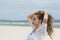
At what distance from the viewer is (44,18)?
2.70 m

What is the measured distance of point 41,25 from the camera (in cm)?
279

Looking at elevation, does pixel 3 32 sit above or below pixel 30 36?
below

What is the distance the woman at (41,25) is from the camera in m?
2.71

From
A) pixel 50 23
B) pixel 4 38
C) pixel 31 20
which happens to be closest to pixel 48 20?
pixel 50 23

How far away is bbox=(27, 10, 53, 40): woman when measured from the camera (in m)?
2.71

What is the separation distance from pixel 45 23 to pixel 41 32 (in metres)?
0.11

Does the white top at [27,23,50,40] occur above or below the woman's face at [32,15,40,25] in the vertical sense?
below

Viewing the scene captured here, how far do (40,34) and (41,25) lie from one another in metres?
0.12

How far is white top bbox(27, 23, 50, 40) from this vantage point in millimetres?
2697

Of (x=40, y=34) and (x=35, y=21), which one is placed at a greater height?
(x=35, y=21)

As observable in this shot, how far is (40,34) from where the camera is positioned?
271cm

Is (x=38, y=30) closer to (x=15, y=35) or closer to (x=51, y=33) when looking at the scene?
(x=51, y=33)

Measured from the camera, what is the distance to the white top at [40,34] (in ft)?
8.85

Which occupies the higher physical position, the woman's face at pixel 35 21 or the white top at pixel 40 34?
the woman's face at pixel 35 21
